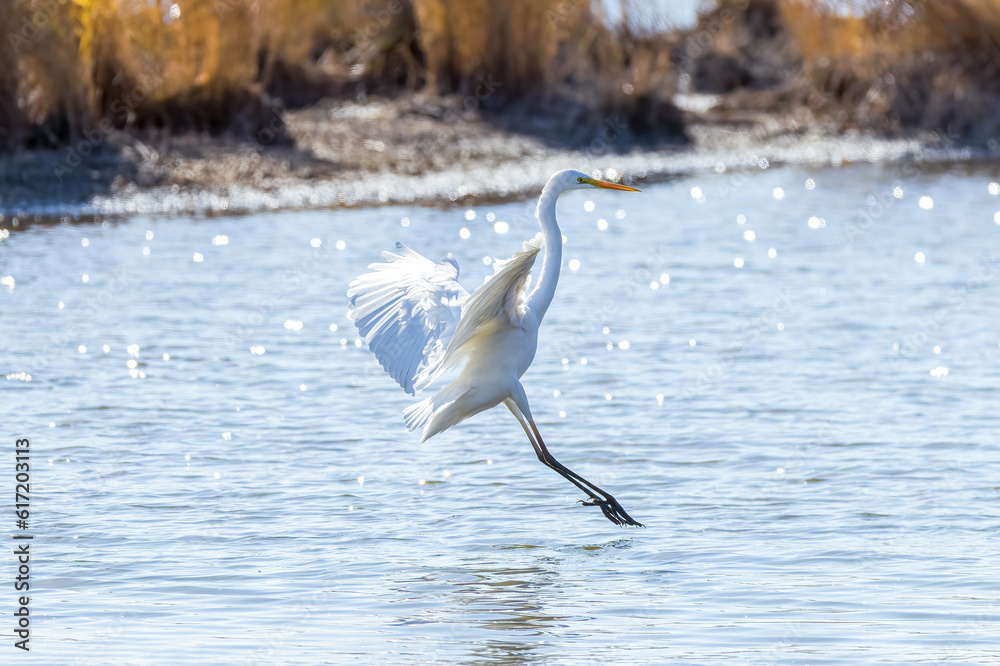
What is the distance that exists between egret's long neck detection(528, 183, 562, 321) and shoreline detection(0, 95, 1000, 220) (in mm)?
9344

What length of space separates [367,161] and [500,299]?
→ 11891 millimetres

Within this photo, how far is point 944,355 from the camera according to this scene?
376 inches

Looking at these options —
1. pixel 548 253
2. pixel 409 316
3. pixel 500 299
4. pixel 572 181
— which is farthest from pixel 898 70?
pixel 500 299

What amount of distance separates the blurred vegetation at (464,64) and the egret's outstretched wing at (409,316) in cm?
1051

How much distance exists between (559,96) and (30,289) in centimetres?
1126

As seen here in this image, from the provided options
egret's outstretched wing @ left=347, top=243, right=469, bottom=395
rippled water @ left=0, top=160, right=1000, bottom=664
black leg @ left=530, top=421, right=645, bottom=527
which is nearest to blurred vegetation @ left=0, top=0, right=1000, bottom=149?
rippled water @ left=0, top=160, right=1000, bottom=664

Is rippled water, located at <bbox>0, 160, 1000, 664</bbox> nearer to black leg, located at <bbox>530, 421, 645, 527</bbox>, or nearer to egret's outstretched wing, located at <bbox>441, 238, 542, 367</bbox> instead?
black leg, located at <bbox>530, 421, 645, 527</bbox>

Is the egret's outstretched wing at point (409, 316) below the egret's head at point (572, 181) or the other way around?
below

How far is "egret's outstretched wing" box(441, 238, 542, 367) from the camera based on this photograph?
18.1 ft

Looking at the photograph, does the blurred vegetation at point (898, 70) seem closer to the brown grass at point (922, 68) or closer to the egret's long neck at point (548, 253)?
the brown grass at point (922, 68)

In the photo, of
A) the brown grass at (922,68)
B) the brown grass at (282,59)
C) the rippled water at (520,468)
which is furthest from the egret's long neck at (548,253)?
the brown grass at (922,68)

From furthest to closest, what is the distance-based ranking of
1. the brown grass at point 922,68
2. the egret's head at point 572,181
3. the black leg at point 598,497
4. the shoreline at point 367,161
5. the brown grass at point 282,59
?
the brown grass at point 922,68 → the brown grass at point 282,59 → the shoreline at point 367,161 → the egret's head at point 572,181 → the black leg at point 598,497

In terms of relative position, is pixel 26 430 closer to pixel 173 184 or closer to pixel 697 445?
pixel 697 445

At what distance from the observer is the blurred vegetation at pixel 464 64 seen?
52.4ft
